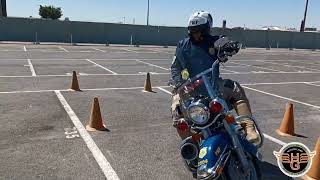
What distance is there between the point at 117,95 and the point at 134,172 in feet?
19.5

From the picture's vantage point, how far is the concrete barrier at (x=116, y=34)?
3712cm

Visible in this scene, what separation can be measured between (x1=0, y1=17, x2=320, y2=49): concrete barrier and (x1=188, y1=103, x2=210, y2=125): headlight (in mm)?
35524

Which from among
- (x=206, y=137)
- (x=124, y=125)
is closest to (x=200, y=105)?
(x=206, y=137)

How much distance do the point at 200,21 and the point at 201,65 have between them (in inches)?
24.2

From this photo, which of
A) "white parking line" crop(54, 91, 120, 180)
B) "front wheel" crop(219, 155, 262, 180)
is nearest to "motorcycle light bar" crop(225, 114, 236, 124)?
"front wheel" crop(219, 155, 262, 180)

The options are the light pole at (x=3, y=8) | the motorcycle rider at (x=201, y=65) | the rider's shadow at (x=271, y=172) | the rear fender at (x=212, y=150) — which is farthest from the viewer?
the light pole at (x=3, y=8)

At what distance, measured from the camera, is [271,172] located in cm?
551

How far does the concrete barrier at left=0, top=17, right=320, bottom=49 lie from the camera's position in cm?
3712

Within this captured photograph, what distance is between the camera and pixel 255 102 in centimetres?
1088

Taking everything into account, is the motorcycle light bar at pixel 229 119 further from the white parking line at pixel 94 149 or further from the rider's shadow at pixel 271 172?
the white parking line at pixel 94 149

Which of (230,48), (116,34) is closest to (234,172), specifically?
(230,48)

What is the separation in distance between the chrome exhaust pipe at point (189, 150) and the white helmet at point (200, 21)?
48.2 inches

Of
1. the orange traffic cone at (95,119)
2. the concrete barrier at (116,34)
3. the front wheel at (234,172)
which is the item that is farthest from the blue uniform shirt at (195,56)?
the concrete barrier at (116,34)

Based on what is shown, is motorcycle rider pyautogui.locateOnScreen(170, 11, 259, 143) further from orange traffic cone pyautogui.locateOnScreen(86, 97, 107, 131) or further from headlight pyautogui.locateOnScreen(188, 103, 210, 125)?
orange traffic cone pyautogui.locateOnScreen(86, 97, 107, 131)
